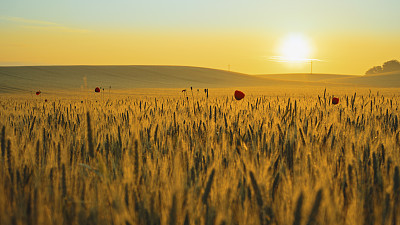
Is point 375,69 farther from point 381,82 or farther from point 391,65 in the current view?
point 381,82

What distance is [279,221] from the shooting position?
0.83 m

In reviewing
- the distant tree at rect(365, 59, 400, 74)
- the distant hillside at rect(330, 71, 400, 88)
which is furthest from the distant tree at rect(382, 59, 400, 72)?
the distant hillside at rect(330, 71, 400, 88)

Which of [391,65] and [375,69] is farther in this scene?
[375,69]

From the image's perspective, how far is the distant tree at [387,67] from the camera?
10975 cm

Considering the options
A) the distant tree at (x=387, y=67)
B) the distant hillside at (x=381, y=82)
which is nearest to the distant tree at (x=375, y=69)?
the distant tree at (x=387, y=67)

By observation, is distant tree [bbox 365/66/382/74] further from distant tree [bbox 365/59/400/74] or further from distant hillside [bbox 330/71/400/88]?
distant hillside [bbox 330/71/400/88]

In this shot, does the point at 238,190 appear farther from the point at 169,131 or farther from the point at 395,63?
the point at 395,63

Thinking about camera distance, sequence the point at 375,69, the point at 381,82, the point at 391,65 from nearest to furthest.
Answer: the point at 381,82 → the point at 391,65 → the point at 375,69

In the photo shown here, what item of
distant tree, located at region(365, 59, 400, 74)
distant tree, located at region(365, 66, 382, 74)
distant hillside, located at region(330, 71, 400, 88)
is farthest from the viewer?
distant tree, located at region(365, 66, 382, 74)

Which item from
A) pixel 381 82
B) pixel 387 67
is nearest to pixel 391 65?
pixel 387 67

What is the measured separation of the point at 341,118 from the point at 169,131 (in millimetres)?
1522

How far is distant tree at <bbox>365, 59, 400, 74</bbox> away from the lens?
10975cm

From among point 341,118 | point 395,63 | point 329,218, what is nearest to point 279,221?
point 329,218

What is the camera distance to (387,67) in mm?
111812
